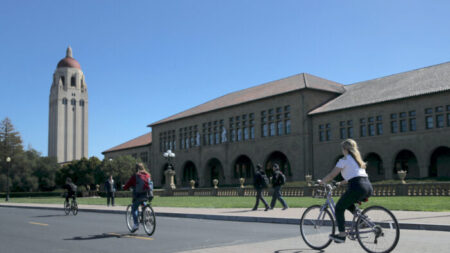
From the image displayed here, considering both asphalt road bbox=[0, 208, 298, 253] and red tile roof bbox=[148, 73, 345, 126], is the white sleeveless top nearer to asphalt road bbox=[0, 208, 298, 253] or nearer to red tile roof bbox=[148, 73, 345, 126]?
asphalt road bbox=[0, 208, 298, 253]

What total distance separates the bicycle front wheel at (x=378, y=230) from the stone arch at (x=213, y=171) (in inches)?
2326

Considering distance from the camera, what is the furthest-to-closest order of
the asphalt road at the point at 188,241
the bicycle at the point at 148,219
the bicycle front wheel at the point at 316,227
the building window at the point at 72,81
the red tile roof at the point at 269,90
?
the building window at the point at 72,81 → the red tile roof at the point at 269,90 → the bicycle at the point at 148,219 → the asphalt road at the point at 188,241 → the bicycle front wheel at the point at 316,227

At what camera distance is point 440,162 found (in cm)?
4459

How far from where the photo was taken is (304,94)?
174 feet

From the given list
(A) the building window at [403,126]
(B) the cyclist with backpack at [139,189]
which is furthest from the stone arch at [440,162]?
(B) the cyclist with backpack at [139,189]

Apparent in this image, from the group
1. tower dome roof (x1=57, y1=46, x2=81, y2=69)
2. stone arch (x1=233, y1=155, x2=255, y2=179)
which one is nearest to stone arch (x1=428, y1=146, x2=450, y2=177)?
stone arch (x1=233, y1=155, x2=255, y2=179)

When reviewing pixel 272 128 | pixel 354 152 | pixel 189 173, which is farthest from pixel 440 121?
pixel 189 173

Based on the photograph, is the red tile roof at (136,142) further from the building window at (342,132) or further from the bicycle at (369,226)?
the bicycle at (369,226)

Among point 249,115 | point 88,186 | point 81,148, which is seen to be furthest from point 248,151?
point 81,148

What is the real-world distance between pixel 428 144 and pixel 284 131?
16524mm

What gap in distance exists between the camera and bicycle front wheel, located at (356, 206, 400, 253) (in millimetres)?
7445

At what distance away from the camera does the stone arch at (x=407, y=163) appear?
152ft

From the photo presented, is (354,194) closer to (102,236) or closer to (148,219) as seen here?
(148,219)

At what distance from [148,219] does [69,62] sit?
13869cm
